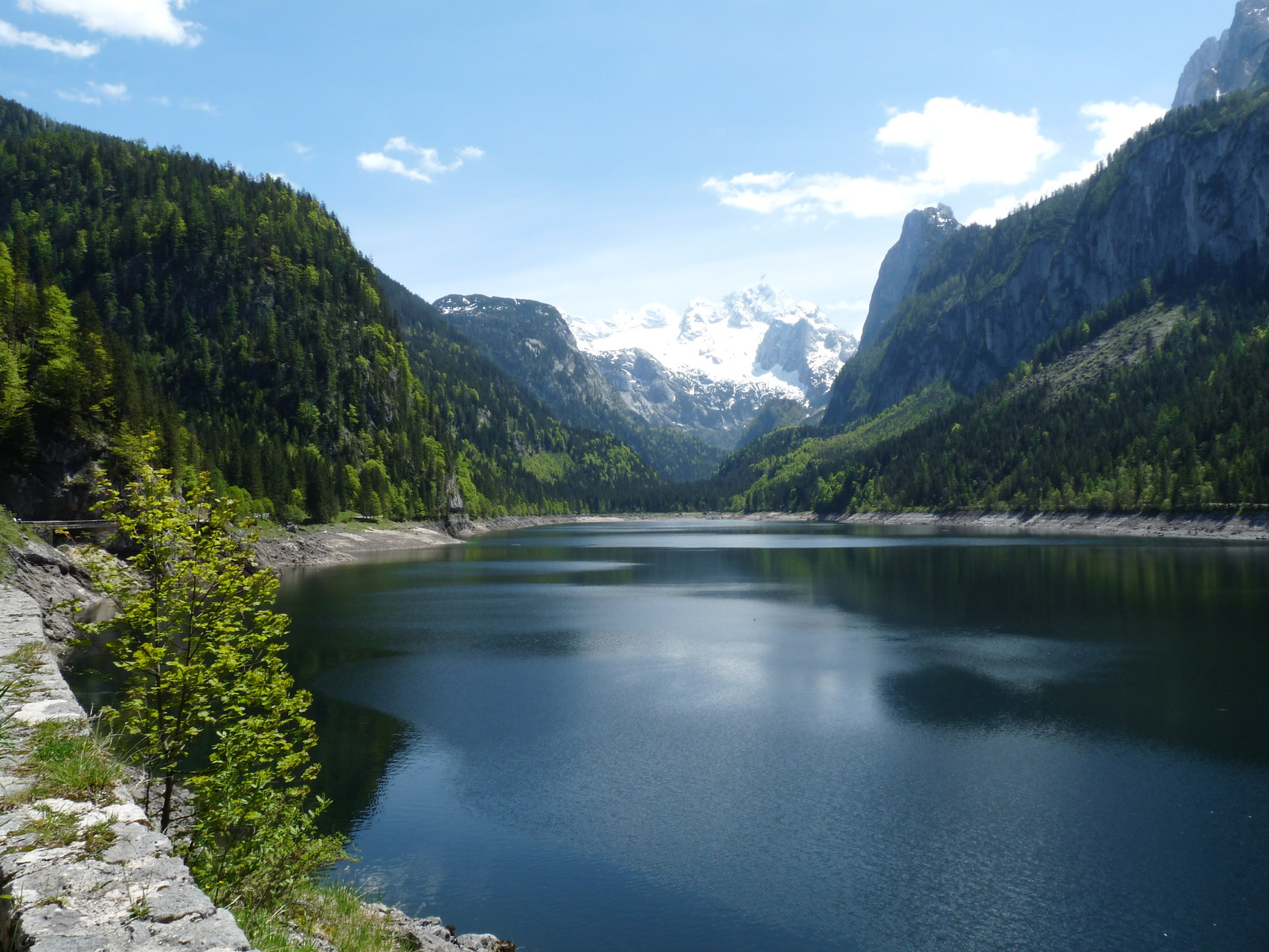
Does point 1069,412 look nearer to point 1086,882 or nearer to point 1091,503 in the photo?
point 1091,503

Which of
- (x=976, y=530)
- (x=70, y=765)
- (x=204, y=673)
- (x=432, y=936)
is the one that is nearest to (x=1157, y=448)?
(x=976, y=530)

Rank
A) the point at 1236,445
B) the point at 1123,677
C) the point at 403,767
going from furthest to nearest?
the point at 1236,445
the point at 1123,677
the point at 403,767

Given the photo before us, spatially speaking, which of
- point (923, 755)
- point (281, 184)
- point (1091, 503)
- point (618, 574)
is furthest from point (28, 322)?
point (1091, 503)

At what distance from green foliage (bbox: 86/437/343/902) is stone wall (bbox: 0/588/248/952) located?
1998mm

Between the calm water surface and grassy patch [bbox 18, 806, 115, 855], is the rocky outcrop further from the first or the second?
grassy patch [bbox 18, 806, 115, 855]

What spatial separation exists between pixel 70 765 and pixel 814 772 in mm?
21163

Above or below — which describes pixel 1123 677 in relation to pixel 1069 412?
below

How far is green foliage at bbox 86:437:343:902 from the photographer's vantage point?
12453 millimetres

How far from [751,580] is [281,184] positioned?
6808 inches

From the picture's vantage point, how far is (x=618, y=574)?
92125 millimetres

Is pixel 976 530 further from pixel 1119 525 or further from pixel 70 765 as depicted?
pixel 70 765

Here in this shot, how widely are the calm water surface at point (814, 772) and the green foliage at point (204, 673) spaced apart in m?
5.83

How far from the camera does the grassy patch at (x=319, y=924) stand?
969 centimetres

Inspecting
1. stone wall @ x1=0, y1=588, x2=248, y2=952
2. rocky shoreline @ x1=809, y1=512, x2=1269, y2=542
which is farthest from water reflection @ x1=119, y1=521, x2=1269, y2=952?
rocky shoreline @ x1=809, y1=512, x2=1269, y2=542
